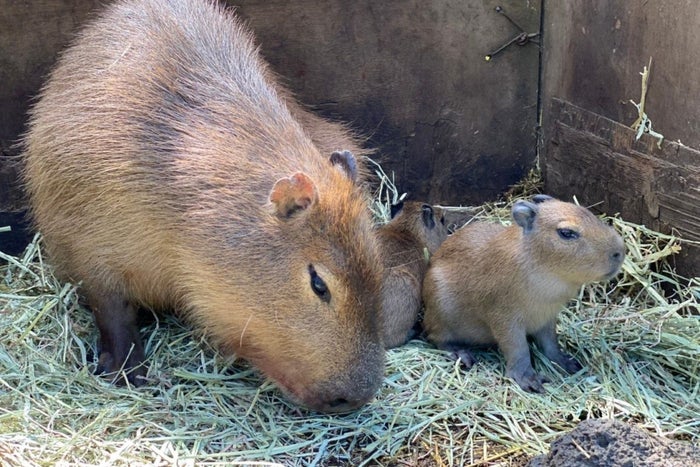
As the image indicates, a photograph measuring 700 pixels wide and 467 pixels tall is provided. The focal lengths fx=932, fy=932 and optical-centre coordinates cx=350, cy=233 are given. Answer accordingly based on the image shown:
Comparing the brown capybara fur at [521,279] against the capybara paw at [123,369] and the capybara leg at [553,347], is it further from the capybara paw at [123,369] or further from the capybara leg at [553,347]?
the capybara paw at [123,369]

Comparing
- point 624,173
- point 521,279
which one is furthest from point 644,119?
point 521,279

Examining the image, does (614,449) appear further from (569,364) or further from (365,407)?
(569,364)

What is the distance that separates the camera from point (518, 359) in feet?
15.6

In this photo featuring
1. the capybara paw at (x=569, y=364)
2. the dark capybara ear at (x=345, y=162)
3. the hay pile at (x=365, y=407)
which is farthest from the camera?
the capybara paw at (x=569, y=364)

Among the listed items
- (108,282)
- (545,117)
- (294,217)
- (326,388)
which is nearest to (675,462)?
(326,388)

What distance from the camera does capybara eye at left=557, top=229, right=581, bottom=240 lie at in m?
4.63

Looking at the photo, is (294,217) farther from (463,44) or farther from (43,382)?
(463,44)

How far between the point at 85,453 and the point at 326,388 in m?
1.05

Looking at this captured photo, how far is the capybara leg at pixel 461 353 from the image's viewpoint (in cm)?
489

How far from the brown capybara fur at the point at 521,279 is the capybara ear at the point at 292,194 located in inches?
48.6

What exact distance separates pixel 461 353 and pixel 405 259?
666 millimetres

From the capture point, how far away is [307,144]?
4609mm

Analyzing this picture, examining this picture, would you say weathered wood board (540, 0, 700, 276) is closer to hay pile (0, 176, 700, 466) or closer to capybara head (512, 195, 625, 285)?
hay pile (0, 176, 700, 466)

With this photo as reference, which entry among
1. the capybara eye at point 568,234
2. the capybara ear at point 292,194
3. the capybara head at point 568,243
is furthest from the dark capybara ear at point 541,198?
the capybara ear at point 292,194
